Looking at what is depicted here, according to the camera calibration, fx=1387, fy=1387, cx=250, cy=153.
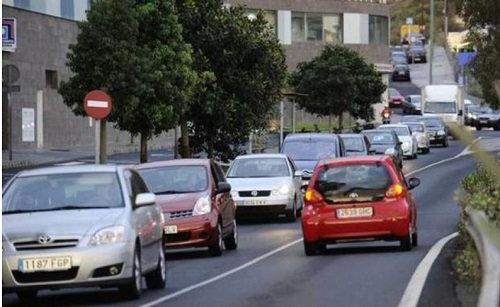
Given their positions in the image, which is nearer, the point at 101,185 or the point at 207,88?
the point at 101,185

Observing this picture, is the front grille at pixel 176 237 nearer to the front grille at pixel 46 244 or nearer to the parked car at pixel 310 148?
the front grille at pixel 46 244

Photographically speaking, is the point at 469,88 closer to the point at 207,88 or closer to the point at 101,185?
the point at 207,88

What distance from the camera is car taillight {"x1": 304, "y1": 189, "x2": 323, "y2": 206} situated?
21.0 metres

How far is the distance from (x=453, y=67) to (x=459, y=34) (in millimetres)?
24114

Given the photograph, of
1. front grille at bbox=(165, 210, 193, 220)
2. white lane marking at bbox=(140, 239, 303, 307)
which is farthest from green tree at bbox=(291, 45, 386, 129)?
front grille at bbox=(165, 210, 193, 220)

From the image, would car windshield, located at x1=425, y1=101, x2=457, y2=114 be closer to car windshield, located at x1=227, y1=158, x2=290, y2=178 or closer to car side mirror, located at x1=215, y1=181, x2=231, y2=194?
car windshield, located at x1=227, y1=158, x2=290, y2=178

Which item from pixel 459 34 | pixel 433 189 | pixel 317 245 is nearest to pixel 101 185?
pixel 317 245

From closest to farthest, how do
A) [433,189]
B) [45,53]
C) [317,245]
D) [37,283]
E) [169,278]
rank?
[37,283]
[169,278]
[317,245]
[433,189]
[45,53]

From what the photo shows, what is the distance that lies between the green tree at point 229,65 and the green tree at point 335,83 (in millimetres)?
22999

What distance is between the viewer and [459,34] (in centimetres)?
14750

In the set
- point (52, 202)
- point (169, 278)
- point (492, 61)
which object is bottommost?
point (169, 278)

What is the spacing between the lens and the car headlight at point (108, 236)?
46.9ft

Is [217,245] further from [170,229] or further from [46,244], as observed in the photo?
[46,244]

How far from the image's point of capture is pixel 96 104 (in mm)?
29016
